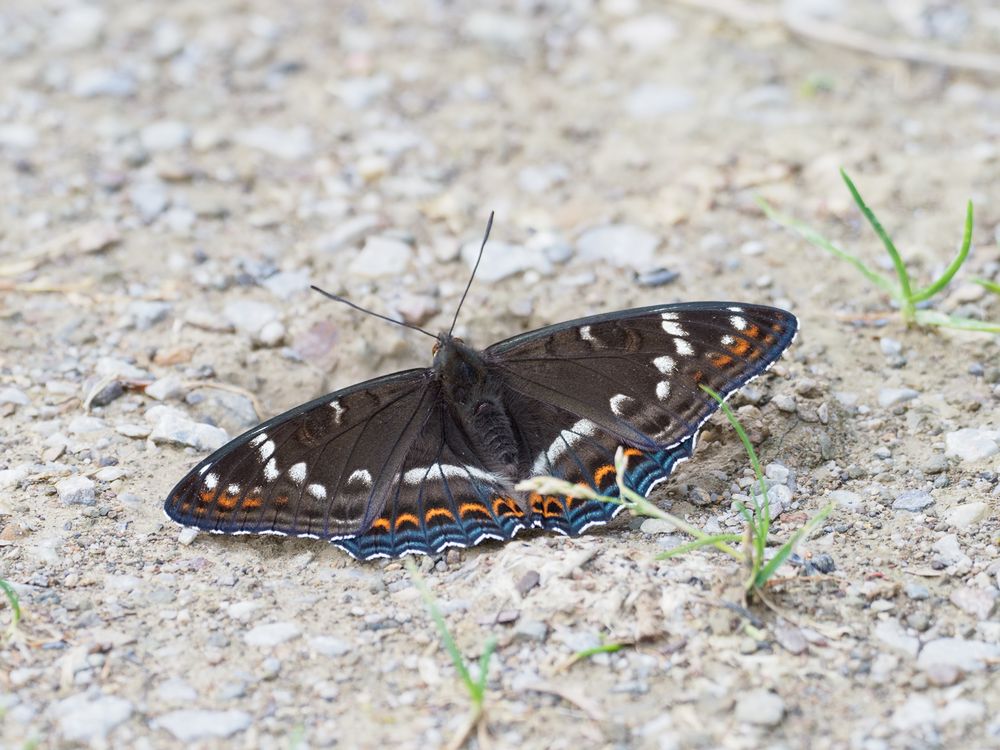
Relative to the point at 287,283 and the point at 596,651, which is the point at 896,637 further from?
the point at 287,283

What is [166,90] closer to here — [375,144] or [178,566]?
[375,144]

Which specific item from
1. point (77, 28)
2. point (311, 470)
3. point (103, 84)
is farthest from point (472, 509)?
point (77, 28)

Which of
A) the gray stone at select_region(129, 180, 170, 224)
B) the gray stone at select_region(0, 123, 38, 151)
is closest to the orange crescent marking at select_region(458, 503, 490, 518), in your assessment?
the gray stone at select_region(129, 180, 170, 224)

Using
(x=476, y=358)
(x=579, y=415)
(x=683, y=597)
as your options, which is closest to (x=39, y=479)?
(x=476, y=358)

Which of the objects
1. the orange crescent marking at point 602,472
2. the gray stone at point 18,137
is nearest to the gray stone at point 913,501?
the orange crescent marking at point 602,472

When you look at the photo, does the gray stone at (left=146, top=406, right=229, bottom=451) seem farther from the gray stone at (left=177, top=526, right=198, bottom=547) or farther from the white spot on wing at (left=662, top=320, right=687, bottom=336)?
the white spot on wing at (left=662, top=320, right=687, bottom=336)

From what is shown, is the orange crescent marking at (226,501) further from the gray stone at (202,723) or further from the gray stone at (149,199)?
the gray stone at (149,199)
